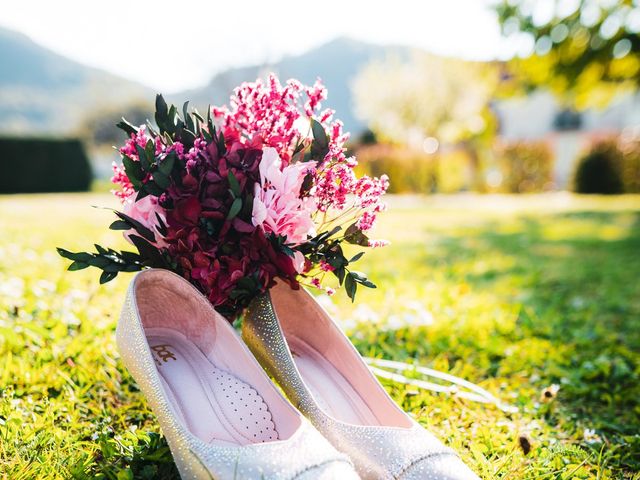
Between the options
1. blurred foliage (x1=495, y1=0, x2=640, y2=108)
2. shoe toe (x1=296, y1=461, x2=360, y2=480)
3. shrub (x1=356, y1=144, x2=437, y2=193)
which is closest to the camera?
shoe toe (x1=296, y1=461, x2=360, y2=480)

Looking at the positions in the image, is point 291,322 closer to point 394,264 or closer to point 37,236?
point 394,264

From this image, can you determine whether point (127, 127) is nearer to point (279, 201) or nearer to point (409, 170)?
point (279, 201)

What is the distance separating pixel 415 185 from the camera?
20.3 metres

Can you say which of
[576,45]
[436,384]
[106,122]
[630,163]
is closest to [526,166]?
[630,163]

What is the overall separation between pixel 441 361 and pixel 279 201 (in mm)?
1334

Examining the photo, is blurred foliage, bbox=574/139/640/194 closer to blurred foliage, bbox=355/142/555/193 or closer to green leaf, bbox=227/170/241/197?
blurred foliage, bbox=355/142/555/193

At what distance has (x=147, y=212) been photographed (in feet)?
5.42

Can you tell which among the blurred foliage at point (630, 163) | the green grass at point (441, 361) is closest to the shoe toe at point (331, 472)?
the green grass at point (441, 361)

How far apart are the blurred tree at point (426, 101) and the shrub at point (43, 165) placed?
45.8ft

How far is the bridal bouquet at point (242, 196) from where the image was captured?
1589 millimetres

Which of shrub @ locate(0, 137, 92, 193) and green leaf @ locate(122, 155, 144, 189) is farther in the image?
shrub @ locate(0, 137, 92, 193)

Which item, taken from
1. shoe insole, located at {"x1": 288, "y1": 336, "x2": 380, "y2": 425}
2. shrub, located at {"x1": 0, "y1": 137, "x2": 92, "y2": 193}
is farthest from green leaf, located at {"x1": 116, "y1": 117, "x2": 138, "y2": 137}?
shrub, located at {"x1": 0, "y1": 137, "x2": 92, "y2": 193}

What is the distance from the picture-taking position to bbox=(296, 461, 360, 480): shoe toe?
1.20 m

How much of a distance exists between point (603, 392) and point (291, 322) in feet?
4.70
